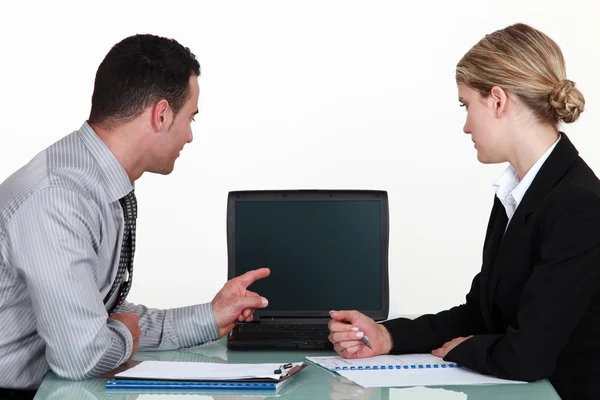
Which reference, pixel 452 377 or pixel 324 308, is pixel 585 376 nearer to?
pixel 452 377

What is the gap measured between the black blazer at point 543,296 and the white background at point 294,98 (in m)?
2.18

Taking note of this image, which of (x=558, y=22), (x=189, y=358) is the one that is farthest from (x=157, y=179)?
(x=189, y=358)

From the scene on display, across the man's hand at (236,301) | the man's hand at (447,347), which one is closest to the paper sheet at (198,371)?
the man's hand at (236,301)

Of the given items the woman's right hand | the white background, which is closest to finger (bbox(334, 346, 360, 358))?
the woman's right hand

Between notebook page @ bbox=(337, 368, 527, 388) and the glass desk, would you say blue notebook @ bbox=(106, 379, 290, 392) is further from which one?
notebook page @ bbox=(337, 368, 527, 388)

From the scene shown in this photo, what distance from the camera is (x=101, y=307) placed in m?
1.78

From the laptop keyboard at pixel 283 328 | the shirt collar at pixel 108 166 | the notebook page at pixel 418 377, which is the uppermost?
the shirt collar at pixel 108 166

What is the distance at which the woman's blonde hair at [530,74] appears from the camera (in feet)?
6.25

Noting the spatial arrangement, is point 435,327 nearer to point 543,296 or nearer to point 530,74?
point 543,296

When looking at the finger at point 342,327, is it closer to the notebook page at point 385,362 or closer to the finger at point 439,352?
the notebook page at point 385,362

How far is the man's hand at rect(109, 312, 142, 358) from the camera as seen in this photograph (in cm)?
192

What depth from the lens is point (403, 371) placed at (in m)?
1.84

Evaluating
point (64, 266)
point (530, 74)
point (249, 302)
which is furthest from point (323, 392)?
point (530, 74)

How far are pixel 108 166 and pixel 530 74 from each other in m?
0.96
